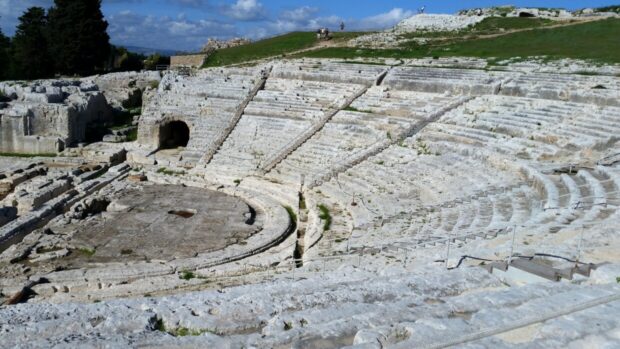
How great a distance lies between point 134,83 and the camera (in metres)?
29.3

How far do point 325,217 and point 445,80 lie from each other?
10.0 m

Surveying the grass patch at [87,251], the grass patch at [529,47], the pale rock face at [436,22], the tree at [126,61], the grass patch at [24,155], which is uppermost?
the pale rock face at [436,22]

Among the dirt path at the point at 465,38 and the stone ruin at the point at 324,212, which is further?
the dirt path at the point at 465,38

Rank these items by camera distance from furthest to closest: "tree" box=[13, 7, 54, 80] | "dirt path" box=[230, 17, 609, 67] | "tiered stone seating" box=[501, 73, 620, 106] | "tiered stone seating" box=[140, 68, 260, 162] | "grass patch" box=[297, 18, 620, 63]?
"tree" box=[13, 7, 54, 80] < "dirt path" box=[230, 17, 609, 67] < "grass patch" box=[297, 18, 620, 63] < "tiered stone seating" box=[140, 68, 260, 162] < "tiered stone seating" box=[501, 73, 620, 106]

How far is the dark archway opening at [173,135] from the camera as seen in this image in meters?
21.8

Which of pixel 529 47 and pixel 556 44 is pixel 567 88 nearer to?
pixel 529 47

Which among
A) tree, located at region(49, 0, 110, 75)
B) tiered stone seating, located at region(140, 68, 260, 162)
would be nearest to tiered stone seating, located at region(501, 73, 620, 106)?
tiered stone seating, located at region(140, 68, 260, 162)

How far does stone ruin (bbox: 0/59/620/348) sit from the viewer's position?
4.28 m

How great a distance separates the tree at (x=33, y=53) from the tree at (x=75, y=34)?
3.06ft

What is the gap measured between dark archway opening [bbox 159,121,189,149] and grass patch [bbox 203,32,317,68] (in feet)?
31.4

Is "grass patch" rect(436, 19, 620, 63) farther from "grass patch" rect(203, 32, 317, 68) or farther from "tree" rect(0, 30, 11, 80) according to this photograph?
"tree" rect(0, 30, 11, 80)

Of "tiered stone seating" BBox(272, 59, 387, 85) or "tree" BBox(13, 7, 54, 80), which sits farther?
"tree" BBox(13, 7, 54, 80)

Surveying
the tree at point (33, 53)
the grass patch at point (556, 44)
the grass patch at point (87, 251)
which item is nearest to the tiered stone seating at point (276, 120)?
the grass patch at point (87, 251)

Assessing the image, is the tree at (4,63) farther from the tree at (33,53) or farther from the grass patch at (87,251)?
the grass patch at (87,251)
